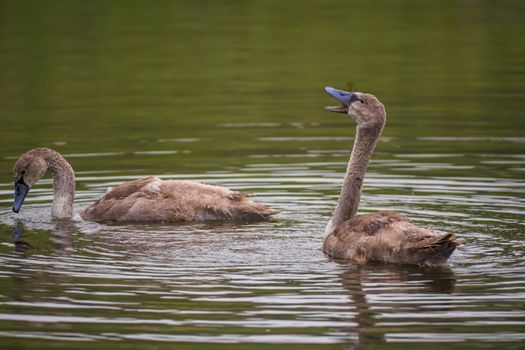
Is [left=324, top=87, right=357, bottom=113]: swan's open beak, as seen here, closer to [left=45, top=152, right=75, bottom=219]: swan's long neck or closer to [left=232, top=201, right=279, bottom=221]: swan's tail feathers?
[left=232, top=201, right=279, bottom=221]: swan's tail feathers

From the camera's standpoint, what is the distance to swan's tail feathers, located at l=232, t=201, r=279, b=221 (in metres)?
15.0

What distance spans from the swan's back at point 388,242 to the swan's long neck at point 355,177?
16.6 inches

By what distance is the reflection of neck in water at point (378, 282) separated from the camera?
10398mm

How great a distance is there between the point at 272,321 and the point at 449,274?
7.34ft

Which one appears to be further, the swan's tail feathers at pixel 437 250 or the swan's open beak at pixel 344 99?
the swan's open beak at pixel 344 99

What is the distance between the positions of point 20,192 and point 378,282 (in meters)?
5.52

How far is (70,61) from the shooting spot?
1229 inches

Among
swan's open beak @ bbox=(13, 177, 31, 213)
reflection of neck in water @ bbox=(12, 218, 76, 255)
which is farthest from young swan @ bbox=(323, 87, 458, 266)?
swan's open beak @ bbox=(13, 177, 31, 213)

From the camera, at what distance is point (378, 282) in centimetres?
1169

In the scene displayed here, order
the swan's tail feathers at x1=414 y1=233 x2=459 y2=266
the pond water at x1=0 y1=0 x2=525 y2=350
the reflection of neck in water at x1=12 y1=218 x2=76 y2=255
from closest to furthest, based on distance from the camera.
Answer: the pond water at x1=0 y1=0 x2=525 y2=350 → the swan's tail feathers at x1=414 y1=233 x2=459 y2=266 → the reflection of neck in water at x1=12 y1=218 x2=76 y2=255

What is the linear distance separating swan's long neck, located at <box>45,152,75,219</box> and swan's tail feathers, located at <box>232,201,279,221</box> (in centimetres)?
197

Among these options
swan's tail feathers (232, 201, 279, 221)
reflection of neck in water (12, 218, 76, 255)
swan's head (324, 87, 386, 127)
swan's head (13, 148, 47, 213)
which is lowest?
reflection of neck in water (12, 218, 76, 255)

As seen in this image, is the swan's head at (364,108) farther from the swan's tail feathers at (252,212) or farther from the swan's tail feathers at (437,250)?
the swan's tail feathers at (252,212)

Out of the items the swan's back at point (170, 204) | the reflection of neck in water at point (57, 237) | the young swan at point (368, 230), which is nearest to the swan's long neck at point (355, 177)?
the young swan at point (368, 230)
